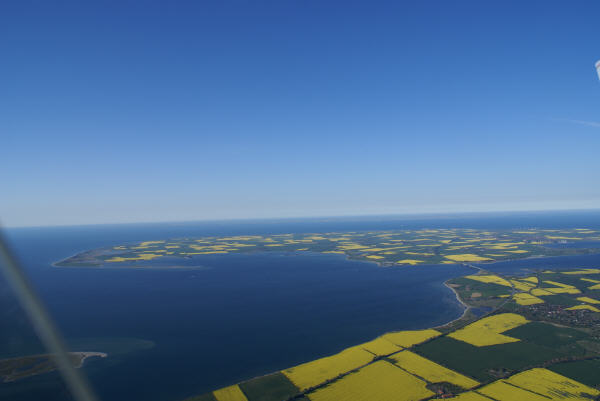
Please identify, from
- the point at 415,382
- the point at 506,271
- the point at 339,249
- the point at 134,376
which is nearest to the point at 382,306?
the point at 415,382

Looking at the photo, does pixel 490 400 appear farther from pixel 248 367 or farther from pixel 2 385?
pixel 2 385

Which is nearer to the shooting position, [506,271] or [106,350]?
[106,350]

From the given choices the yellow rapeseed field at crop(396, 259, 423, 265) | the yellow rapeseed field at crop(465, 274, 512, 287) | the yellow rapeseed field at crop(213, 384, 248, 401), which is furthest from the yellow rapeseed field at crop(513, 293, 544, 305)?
the yellow rapeseed field at crop(213, 384, 248, 401)

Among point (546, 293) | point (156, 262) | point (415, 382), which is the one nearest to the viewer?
point (415, 382)

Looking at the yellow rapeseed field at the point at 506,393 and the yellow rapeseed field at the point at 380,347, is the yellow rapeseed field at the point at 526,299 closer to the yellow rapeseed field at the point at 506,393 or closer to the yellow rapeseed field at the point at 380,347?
the yellow rapeseed field at the point at 380,347

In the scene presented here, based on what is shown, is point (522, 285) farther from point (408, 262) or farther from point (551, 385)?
point (551, 385)

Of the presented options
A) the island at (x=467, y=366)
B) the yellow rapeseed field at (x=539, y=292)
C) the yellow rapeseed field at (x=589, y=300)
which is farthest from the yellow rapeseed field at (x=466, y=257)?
the island at (x=467, y=366)

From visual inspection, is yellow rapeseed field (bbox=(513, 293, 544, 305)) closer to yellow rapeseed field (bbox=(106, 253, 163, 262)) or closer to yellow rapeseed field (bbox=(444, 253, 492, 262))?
yellow rapeseed field (bbox=(444, 253, 492, 262))

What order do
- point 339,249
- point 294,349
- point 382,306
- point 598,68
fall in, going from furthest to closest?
point 339,249
point 382,306
point 294,349
point 598,68
